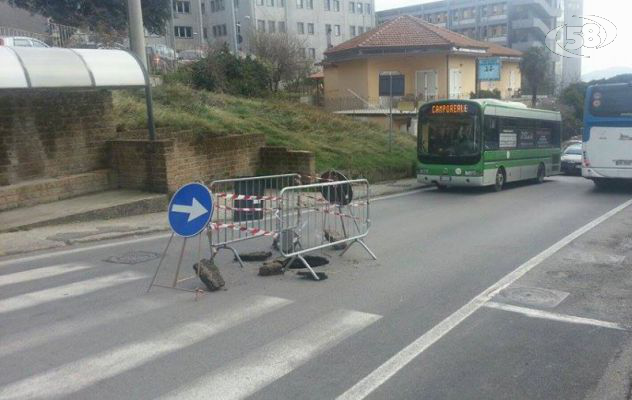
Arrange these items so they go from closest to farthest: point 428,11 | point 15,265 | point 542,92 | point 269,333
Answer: point 269,333
point 15,265
point 542,92
point 428,11

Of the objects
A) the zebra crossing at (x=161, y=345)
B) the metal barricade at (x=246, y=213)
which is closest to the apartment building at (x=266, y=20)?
the metal barricade at (x=246, y=213)

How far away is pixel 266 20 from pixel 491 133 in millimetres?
56348

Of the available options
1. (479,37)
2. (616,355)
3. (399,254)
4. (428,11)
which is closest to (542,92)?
(479,37)

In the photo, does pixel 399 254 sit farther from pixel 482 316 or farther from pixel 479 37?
pixel 479 37

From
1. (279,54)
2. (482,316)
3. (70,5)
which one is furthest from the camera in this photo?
(279,54)

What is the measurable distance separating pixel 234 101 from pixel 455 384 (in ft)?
69.7

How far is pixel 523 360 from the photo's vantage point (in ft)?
18.4

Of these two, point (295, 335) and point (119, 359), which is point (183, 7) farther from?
point (119, 359)

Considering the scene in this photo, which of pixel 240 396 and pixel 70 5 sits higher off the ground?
pixel 70 5

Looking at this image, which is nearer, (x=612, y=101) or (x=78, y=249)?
(x=78, y=249)

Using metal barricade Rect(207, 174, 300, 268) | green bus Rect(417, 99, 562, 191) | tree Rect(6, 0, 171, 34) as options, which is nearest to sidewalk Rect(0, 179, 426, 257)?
metal barricade Rect(207, 174, 300, 268)

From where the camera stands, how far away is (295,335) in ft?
20.5

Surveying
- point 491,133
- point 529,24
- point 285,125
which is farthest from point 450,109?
point 529,24

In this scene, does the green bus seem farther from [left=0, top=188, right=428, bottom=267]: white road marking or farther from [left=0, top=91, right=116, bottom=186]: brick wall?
[left=0, top=188, right=428, bottom=267]: white road marking
